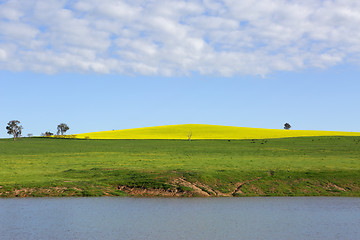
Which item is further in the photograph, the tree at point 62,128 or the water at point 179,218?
the tree at point 62,128

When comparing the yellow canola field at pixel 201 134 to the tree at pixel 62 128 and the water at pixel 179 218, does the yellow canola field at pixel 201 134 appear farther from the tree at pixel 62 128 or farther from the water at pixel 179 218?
the water at pixel 179 218

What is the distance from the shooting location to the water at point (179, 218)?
24.5 meters

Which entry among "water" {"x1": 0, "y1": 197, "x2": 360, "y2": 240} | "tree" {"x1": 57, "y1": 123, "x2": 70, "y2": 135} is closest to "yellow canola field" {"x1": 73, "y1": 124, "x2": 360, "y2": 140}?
"tree" {"x1": 57, "y1": 123, "x2": 70, "y2": 135}

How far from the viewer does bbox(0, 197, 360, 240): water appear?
80.3 ft

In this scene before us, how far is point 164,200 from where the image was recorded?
3862 cm

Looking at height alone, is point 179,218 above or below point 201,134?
below

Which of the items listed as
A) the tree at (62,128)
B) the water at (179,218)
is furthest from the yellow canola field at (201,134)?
the water at (179,218)

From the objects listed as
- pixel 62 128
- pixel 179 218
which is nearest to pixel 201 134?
pixel 62 128

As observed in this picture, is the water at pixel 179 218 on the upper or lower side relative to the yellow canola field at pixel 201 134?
lower

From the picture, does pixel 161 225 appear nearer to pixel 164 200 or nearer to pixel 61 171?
pixel 164 200

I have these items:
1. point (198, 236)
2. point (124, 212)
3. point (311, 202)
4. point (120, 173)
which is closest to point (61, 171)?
point (120, 173)

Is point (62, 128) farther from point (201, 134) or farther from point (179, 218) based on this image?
point (179, 218)

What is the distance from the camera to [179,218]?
96.5ft

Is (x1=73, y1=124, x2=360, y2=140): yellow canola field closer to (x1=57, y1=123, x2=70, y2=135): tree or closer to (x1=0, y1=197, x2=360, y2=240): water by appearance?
(x1=57, y1=123, x2=70, y2=135): tree
